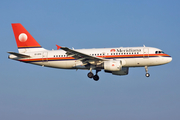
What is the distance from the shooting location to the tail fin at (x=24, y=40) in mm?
56938

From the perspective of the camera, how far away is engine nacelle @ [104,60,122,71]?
49.8 metres

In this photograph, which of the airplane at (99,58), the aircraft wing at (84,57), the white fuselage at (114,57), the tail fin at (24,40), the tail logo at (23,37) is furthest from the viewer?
the tail logo at (23,37)

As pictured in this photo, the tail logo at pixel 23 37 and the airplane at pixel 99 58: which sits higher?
the tail logo at pixel 23 37

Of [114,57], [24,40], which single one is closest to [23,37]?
[24,40]

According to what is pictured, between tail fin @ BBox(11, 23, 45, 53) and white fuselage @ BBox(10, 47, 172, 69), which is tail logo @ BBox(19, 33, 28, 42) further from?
white fuselage @ BBox(10, 47, 172, 69)

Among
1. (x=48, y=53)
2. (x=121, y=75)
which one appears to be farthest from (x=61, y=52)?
(x=121, y=75)

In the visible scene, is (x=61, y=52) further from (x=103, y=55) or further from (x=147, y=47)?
(x=147, y=47)

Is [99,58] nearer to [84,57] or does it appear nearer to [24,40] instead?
[84,57]

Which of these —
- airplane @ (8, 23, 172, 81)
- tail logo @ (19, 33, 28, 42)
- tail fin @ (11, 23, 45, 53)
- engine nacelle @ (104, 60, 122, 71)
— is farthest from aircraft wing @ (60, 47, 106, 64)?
tail logo @ (19, 33, 28, 42)

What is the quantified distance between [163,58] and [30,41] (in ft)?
76.7

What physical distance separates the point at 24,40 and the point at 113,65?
58.5ft

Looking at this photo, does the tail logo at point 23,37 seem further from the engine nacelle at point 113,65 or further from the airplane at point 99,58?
the engine nacelle at point 113,65

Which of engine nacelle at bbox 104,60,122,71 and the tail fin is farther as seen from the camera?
the tail fin

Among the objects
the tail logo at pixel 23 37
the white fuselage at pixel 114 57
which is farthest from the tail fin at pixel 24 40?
the white fuselage at pixel 114 57
